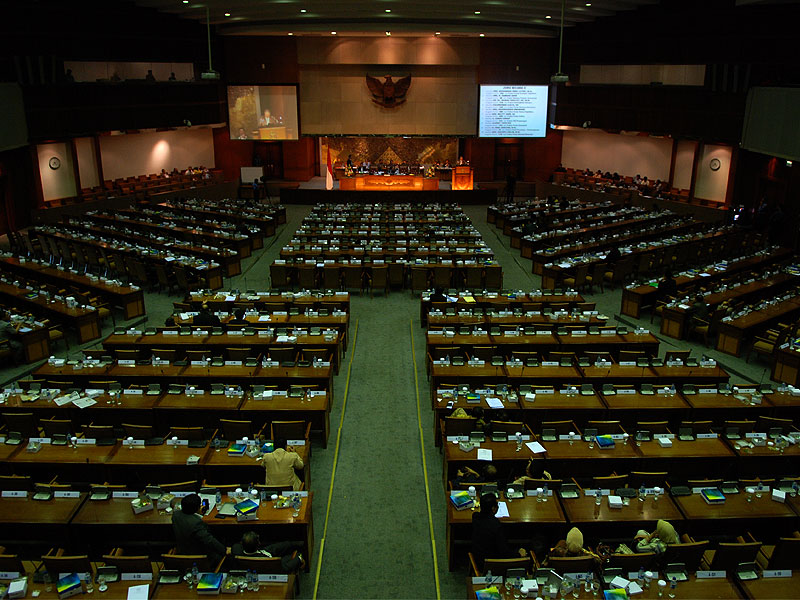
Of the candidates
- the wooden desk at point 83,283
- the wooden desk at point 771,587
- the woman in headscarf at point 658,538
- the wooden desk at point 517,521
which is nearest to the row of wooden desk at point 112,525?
the wooden desk at point 517,521

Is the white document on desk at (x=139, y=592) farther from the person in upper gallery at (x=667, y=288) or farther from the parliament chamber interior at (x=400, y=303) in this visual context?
the person in upper gallery at (x=667, y=288)

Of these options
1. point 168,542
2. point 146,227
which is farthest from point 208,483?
point 146,227

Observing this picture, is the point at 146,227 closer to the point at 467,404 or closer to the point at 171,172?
the point at 171,172

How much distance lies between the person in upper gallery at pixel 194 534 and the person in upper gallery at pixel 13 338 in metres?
8.19

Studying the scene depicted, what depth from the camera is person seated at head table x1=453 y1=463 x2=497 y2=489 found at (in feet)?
24.3

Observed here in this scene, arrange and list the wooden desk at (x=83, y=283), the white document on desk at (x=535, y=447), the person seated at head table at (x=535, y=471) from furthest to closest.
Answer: the wooden desk at (x=83, y=283), the white document on desk at (x=535, y=447), the person seated at head table at (x=535, y=471)

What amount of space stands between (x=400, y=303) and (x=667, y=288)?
252 inches

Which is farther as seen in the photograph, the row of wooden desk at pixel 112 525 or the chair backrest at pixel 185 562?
the row of wooden desk at pixel 112 525

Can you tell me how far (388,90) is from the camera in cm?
3112

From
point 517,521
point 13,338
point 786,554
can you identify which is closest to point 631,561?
point 517,521

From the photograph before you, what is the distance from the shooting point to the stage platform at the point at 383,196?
28984mm

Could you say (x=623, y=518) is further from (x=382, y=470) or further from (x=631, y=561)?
(x=382, y=470)

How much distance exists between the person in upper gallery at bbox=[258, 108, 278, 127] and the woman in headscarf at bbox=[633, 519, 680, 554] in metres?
28.1

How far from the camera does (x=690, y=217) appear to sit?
909 inches
